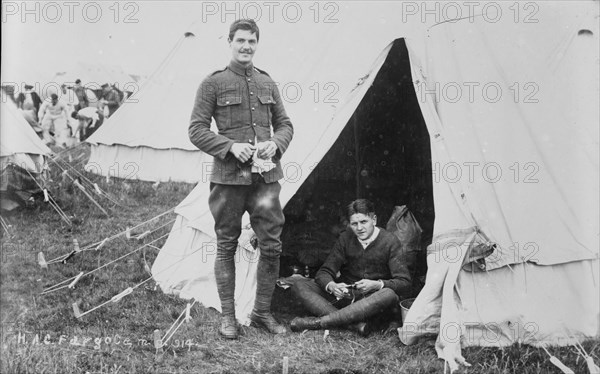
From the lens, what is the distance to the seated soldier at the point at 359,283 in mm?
3592

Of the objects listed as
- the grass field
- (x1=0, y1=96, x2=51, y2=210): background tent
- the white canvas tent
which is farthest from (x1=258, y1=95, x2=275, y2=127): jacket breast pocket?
(x1=0, y1=96, x2=51, y2=210): background tent

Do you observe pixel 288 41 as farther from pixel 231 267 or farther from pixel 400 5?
pixel 231 267

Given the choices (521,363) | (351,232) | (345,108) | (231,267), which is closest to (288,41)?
(345,108)

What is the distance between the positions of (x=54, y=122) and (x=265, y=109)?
18.8 ft

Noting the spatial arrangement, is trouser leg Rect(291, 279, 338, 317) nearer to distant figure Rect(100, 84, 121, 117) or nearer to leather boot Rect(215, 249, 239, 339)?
leather boot Rect(215, 249, 239, 339)

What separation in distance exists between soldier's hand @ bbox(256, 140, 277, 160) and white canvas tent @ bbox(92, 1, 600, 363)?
1.88 ft

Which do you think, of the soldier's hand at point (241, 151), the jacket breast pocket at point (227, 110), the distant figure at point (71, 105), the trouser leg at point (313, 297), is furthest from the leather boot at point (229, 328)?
the distant figure at point (71, 105)

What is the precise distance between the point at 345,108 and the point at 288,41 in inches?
56.2

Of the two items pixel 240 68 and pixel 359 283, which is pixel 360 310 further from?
pixel 240 68

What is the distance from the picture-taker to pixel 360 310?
3.57 metres

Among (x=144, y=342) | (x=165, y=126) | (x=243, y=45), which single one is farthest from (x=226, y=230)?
(x=165, y=126)

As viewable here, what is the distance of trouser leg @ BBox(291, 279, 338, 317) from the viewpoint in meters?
3.69

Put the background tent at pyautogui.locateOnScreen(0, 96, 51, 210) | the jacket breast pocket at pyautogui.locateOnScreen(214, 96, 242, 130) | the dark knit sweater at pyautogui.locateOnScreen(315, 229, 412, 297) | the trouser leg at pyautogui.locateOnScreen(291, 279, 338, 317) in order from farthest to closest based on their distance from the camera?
the background tent at pyautogui.locateOnScreen(0, 96, 51, 210) < the dark knit sweater at pyautogui.locateOnScreen(315, 229, 412, 297) < the trouser leg at pyautogui.locateOnScreen(291, 279, 338, 317) < the jacket breast pocket at pyautogui.locateOnScreen(214, 96, 242, 130)

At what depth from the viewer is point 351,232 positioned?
13.1ft
